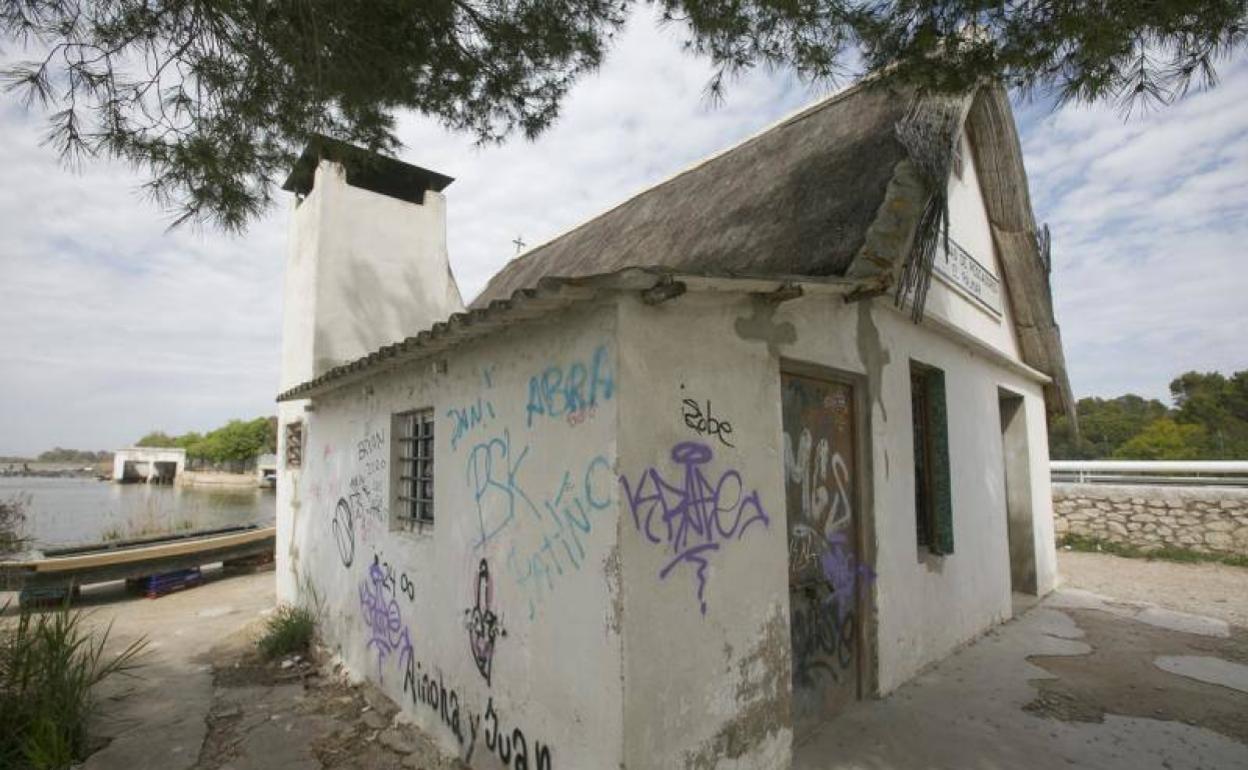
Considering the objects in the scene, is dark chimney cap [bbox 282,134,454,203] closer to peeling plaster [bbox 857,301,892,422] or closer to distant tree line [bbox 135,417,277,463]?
peeling plaster [bbox 857,301,892,422]

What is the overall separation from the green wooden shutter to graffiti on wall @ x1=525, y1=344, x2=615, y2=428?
14.1ft

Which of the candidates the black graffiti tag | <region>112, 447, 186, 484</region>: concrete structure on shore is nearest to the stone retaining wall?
the black graffiti tag

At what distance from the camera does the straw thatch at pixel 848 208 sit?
4523 millimetres

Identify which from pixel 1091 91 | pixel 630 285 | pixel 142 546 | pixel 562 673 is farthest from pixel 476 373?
→ pixel 142 546

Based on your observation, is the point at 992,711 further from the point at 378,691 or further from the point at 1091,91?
the point at 378,691

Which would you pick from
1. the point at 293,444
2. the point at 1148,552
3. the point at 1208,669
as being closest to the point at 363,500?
the point at 293,444

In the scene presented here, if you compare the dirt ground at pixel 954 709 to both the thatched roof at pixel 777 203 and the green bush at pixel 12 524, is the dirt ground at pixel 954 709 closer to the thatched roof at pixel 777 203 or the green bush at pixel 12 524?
the green bush at pixel 12 524

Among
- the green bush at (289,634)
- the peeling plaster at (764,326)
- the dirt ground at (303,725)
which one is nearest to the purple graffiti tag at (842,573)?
the peeling plaster at (764,326)

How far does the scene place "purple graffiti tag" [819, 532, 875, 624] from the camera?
4438 millimetres

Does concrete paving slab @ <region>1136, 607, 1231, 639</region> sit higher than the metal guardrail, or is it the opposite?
the metal guardrail

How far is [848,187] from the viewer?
16.2ft

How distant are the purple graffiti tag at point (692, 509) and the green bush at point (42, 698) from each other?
427cm

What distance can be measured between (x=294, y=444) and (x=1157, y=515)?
15.0m

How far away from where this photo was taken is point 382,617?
527 cm
